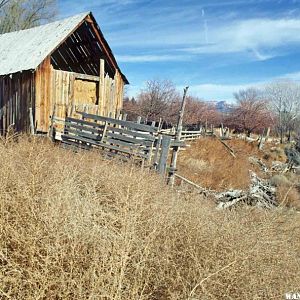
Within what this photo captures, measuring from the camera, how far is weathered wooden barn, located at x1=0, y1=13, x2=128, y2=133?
11.8 m

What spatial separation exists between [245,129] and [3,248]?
40.6 metres

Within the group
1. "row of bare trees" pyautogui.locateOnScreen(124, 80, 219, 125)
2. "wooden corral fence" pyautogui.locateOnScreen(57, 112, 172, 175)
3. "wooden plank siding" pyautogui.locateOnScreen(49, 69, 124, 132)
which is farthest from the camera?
"row of bare trees" pyautogui.locateOnScreen(124, 80, 219, 125)

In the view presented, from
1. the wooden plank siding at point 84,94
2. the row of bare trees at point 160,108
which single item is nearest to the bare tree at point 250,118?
the row of bare trees at point 160,108

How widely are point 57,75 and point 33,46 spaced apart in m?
1.80

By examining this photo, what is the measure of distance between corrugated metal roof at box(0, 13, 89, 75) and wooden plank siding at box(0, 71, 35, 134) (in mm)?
447

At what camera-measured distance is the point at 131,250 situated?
3.38 meters

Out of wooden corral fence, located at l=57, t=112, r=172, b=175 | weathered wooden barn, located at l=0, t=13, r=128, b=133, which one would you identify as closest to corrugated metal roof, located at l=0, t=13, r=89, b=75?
weathered wooden barn, located at l=0, t=13, r=128, b=133

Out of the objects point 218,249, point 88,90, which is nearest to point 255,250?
point 218,249

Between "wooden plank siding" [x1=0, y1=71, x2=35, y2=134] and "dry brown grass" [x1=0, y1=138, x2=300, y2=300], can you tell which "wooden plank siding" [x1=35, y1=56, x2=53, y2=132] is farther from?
"dry brown grass" [x1=0, y1=138, x2=300, y2=300]

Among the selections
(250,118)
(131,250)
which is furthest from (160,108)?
(131,250)

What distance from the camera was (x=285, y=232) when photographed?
4.35m

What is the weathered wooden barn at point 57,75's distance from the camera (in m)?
11.8

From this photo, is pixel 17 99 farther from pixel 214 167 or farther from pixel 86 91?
pixel 214 167

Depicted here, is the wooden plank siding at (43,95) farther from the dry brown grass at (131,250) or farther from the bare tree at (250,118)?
the bare tree at (250,118)
